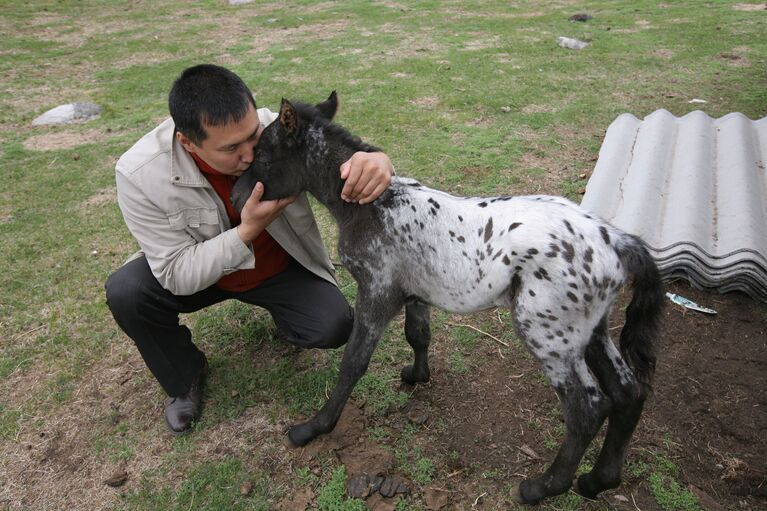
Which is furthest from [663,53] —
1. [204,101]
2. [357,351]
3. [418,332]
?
[204,101]

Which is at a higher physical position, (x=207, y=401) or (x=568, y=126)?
(x=568, y=126)

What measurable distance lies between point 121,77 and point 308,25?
5192mm

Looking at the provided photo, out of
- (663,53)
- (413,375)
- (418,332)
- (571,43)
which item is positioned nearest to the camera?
(418,332)

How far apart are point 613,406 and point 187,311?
2.81 m

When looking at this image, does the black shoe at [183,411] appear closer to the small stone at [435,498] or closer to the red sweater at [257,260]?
the red sweater at [257,260]

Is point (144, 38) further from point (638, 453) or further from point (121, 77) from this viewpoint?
point (638, 453)

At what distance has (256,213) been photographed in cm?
321

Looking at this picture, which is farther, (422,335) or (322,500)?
(422,335)

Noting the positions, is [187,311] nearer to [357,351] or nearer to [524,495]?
[357,351]

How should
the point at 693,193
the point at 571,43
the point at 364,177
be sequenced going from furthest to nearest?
the point at 571,43 → the point at 693,193 → the point at 364,177

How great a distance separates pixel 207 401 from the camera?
4039 millimetres

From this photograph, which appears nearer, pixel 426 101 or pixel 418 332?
pixel 418 332

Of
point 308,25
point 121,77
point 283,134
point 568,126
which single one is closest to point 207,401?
point 283,134

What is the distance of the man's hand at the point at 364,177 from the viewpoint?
318cm
